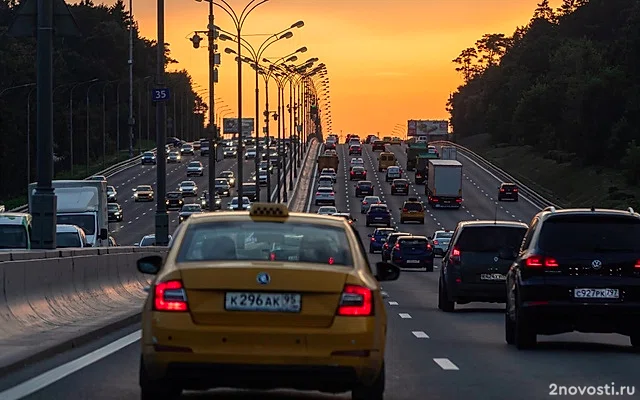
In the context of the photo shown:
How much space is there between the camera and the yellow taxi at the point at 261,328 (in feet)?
35.2

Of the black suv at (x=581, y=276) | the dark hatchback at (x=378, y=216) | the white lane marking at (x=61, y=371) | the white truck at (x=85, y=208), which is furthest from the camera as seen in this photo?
the dark hatchback at (x=378, y=216)

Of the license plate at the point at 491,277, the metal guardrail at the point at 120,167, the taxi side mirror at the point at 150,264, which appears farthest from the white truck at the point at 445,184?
the taxi side mirror at the point at 150,264

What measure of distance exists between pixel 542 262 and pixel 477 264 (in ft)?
30.6

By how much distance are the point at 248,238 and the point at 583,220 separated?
7235mm

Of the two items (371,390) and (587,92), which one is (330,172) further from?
(371,390)

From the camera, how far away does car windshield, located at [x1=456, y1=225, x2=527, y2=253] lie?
91.5ft

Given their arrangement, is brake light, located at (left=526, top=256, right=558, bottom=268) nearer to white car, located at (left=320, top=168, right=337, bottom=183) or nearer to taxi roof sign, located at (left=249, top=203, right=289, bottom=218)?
taxi roof sign, located at (left=249, top=203, right=289, bottom=218)

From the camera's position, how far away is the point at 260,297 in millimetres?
10820

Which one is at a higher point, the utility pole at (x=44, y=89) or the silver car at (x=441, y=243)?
the utility pole at (x=44, y=89)

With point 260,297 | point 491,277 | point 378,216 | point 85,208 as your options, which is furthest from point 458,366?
point 378,216

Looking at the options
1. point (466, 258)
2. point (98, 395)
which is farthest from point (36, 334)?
point (466, 258)

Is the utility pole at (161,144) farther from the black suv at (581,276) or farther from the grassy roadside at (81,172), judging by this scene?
the grassy roadside at (81,172)

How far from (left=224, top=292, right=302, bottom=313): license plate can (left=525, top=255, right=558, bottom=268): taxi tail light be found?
25.3 feet

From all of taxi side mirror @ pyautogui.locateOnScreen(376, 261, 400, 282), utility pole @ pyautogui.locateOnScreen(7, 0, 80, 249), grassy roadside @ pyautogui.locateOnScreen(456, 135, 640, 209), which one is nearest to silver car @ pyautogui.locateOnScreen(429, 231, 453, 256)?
grassy roadside @ pyautogui.locateOnScreen(456, 135, 640, 209)
